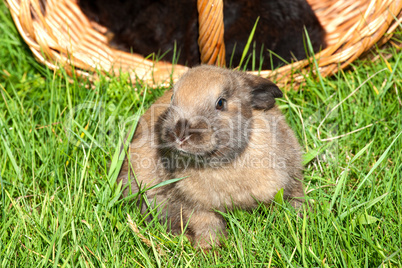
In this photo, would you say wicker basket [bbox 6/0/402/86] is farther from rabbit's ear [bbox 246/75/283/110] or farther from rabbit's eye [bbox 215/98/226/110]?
rabbit's eye [bbox 215/98/226/110]

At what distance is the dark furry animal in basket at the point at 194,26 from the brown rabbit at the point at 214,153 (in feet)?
4.06

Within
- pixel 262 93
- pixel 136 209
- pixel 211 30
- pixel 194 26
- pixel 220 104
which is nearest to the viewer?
pixel 220 104

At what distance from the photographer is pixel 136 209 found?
7.97 feet

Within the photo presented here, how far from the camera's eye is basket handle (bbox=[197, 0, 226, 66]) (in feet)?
9.50

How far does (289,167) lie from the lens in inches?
92.8

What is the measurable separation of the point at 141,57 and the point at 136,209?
1.67m

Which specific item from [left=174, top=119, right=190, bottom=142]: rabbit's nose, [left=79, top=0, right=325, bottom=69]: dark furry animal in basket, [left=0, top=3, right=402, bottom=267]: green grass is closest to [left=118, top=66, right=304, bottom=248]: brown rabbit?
[left=174, top=119, right=190, bottom=142]: rabbit's nose

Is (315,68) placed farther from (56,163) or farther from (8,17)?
(8,17)

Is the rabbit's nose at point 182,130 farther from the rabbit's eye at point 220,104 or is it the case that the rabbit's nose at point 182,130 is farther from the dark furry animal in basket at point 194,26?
the dark furry animal in basket at point 194,26

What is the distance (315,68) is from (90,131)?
5.15ft

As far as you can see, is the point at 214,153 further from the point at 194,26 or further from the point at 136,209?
the point at 194,26

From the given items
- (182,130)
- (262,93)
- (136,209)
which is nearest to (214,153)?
(182,130)

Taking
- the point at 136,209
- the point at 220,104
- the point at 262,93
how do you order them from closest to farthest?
the point at 220,104 → the point at 262,93 → the point at 136,209

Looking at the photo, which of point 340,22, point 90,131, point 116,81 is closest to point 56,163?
point 90,131
